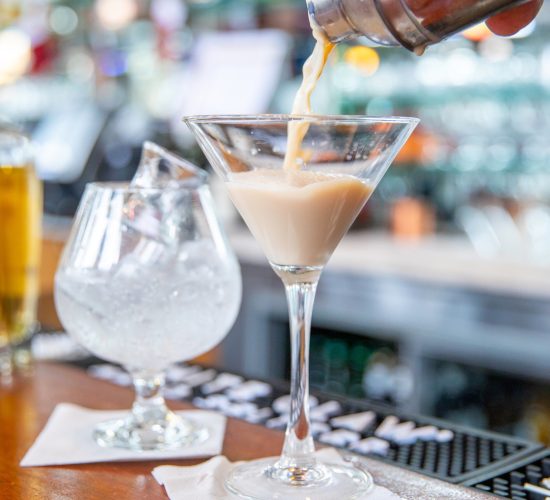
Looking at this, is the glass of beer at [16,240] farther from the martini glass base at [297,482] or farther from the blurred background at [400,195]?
the martini glass base at [297,482]

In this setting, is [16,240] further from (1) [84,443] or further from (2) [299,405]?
(2) [299,405]

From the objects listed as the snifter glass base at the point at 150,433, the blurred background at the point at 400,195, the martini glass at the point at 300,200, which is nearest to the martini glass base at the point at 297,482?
the martini glass at the point at 300,200

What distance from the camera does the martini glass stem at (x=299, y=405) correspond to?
32.4 inches

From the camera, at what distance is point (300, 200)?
2.62ft

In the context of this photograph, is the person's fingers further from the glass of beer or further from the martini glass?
the glass of beer

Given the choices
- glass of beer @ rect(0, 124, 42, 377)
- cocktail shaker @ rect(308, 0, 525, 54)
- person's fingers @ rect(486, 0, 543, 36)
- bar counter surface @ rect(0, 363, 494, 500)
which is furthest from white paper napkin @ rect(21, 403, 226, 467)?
person's fingers @ rect(486, 0, 543, 36)

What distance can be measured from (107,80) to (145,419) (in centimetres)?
422

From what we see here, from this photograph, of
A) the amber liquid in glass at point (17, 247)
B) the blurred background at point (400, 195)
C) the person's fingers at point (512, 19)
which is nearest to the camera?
the person's fingers at point (512, 19)

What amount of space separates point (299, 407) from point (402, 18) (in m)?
0.38

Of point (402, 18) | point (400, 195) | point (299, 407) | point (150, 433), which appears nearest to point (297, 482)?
point (299, 407)

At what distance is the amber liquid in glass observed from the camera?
1.20 m

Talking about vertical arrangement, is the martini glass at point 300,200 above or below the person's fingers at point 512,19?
below

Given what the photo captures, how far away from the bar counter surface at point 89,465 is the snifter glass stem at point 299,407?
0.23 feet

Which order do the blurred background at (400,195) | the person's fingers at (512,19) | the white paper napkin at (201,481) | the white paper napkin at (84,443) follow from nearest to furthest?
the white paper napkin at (201,481)
the white paper napkin at (84,443)
the person's fingers at (512,19)
the blurred background at (400,195)
